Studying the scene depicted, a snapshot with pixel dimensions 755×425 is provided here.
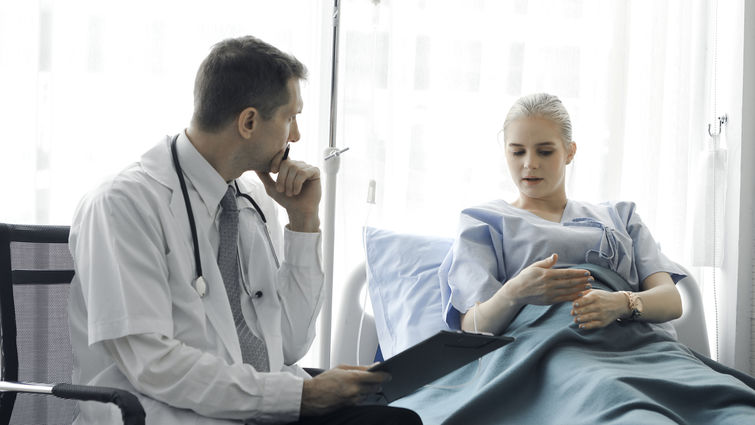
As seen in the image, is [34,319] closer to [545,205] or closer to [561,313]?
[561,313]

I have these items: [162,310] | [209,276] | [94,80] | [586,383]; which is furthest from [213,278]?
[94,80]

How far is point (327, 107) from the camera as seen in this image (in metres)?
2.49

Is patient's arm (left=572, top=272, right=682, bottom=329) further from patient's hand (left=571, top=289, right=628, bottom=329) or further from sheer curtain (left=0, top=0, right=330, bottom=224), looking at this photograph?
sheer curtain (left=0, top=0, right=330, bottom=224)

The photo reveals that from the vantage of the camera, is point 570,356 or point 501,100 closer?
point 570,356

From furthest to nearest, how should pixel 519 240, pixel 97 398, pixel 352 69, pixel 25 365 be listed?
pixel 352 69
pixel 519 240
pixel 25 365
pixel 97 398

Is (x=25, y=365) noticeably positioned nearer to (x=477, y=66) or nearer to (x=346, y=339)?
(x=346, y=339)

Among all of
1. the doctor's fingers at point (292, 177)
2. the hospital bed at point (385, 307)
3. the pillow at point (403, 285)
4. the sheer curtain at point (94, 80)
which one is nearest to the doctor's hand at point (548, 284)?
the pillow at point (403, 285)

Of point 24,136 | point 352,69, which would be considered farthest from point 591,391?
point 24,136

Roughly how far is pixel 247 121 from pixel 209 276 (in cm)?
30

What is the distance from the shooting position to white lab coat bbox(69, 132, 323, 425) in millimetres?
1202

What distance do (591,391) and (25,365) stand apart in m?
1.06

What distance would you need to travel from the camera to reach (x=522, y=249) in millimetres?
2029

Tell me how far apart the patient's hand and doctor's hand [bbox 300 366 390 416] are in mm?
627

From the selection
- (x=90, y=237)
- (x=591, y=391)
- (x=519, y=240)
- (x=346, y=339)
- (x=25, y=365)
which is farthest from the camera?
(x=346, y=339)
